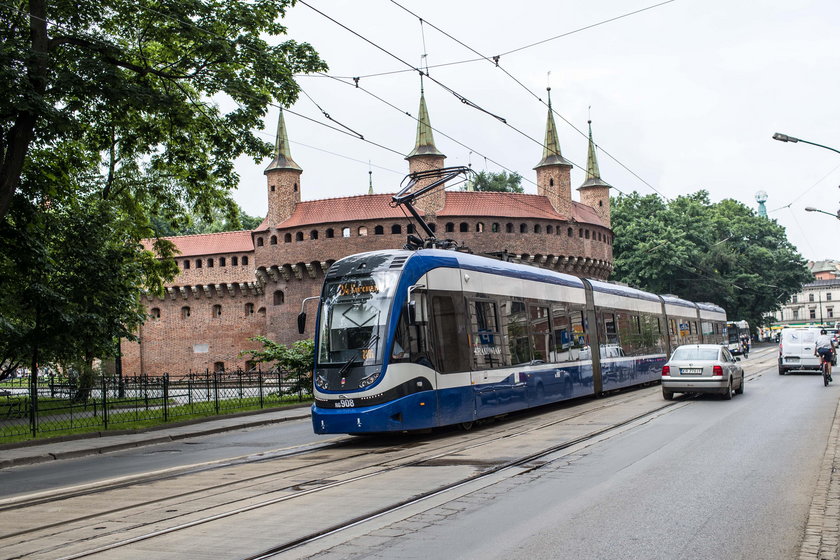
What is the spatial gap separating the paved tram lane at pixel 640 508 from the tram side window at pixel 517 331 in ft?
13.4

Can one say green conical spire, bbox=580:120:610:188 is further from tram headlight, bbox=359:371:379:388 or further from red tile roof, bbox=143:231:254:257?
tram headlight, bbox=359:371:379:388

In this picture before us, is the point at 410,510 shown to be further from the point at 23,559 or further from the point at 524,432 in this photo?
the point at 524,432

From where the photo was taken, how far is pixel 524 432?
46.7 ft

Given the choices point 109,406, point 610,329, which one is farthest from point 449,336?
point 610,329

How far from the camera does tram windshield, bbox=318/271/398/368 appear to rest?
13.2m

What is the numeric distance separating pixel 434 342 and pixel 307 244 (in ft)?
131

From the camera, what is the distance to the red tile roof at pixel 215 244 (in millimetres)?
60188

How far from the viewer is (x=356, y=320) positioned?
13.5 m

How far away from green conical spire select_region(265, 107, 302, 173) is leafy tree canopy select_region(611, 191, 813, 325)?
92.7 ft

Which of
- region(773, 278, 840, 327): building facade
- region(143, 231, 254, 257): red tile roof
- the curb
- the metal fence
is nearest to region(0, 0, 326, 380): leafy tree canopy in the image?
the metal fence

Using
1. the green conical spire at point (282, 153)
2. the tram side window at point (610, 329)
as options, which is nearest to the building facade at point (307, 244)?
the green conical spire at point (282, 153)

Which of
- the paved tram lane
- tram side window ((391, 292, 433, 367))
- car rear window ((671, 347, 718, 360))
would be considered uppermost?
tram side window ((391, 292, 433, 367))

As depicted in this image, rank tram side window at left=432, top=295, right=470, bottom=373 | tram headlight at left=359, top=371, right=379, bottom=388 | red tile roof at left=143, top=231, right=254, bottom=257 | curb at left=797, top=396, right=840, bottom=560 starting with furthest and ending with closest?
red tile roof at left=143, top=231, right=254, bottom=257 → tram side window at left=432, top=295, right=470, bottom=373 → tram headlight at left=359, top=371, right=379, bottom=388 → curb at left=797, top=396, right=840, bottom=560

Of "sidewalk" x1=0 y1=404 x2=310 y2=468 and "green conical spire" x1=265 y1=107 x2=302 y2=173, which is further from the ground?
"green conical spire" x1=265 y1=107 x2=302 y2=173
